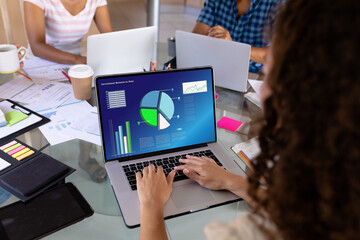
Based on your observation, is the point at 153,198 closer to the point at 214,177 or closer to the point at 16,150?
the point at 214,177

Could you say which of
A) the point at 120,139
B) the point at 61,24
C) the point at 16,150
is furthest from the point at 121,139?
the point at 61,24

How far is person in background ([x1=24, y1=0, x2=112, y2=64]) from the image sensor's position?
5.53ft

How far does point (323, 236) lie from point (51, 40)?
1.93m

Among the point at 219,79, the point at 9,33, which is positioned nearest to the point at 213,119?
the point at 219,79

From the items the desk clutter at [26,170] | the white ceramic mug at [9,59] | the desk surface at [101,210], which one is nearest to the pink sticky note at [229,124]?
the desk surface at [101,210]

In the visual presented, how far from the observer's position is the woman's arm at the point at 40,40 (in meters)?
1.64

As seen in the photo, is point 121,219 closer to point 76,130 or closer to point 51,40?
point 76,130

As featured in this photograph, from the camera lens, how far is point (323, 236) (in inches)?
20.5

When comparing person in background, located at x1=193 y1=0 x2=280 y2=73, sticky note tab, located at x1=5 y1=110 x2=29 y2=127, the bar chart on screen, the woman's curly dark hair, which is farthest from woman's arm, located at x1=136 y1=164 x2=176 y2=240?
person in background, located at x1=193 y1=0 x2=280 y2=73

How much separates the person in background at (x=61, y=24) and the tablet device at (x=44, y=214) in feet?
2.93

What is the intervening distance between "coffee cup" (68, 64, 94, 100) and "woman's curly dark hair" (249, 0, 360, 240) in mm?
963

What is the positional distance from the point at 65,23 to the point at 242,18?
1.08m

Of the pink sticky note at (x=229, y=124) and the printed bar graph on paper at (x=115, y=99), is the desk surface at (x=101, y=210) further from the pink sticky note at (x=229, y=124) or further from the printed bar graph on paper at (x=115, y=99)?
the printed bar graph on paper at (x=115, y=99)

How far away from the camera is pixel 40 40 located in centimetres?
176
